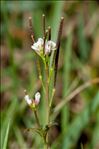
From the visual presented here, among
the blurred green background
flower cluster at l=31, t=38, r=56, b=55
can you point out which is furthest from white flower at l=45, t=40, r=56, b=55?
the blurred green background

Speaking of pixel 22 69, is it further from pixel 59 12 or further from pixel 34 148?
pixel 34 148

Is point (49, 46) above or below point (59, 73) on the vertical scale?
above

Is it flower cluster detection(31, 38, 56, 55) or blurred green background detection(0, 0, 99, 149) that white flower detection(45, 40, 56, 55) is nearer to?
flower cluster detection(31, 38, 56, 55)

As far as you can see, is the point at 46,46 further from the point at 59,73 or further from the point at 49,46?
the point at 59,73

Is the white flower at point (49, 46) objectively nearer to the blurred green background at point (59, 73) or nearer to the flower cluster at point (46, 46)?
the flower cluster at point (46, 46)

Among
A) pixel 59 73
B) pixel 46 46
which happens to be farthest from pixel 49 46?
pixel 59 73

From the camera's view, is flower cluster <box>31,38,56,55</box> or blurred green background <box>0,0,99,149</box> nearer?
flower cluster <box>31,38,56,55</box>

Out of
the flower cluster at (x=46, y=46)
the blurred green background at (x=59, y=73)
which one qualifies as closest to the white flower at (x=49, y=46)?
the flower cluster at (x=46, y=46)

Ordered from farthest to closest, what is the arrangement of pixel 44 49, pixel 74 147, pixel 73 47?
pixel 73 47 < pixel 74 147 < pixel 44 49

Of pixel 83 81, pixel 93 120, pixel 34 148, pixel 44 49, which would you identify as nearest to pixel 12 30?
pixel 83 81
